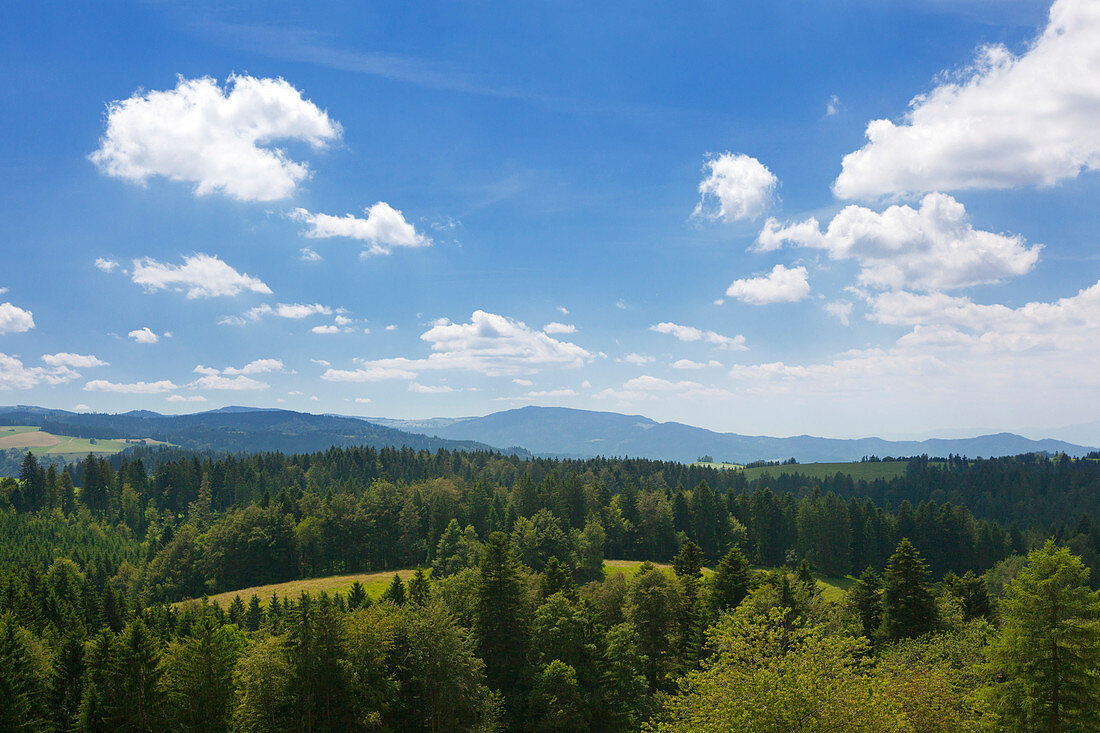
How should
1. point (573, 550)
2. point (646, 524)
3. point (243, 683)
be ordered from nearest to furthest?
point (243, 683), point (573, 550), point (646, 524)

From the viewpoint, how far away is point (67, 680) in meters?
51.7

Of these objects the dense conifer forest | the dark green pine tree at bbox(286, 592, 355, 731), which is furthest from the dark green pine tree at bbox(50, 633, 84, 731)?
the dark green pine tree at bbox(286, 592, 355, 731)

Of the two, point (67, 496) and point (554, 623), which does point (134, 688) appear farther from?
point (67, 496)

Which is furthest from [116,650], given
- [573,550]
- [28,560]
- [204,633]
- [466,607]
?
[28,560]

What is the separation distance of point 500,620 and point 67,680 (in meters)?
A: 38.3

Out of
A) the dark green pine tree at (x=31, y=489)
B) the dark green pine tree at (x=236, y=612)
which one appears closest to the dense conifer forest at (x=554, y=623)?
the dark green pine tree at (x=236, y=612)

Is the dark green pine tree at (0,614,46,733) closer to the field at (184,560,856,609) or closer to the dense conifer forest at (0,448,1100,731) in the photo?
the dense conifer forest at (0,448,1100,731)

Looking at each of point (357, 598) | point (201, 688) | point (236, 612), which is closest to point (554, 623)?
point (201, 688)

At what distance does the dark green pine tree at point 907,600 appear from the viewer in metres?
62.2

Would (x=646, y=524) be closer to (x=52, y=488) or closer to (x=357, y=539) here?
(x=357, y=539)

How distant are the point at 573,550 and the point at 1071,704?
8339cm

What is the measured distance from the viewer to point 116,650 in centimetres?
4456

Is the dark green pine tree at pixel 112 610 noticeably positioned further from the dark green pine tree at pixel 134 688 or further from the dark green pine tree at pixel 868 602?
the dark green pine tree at pixel 868 602

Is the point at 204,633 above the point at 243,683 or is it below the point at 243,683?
above
